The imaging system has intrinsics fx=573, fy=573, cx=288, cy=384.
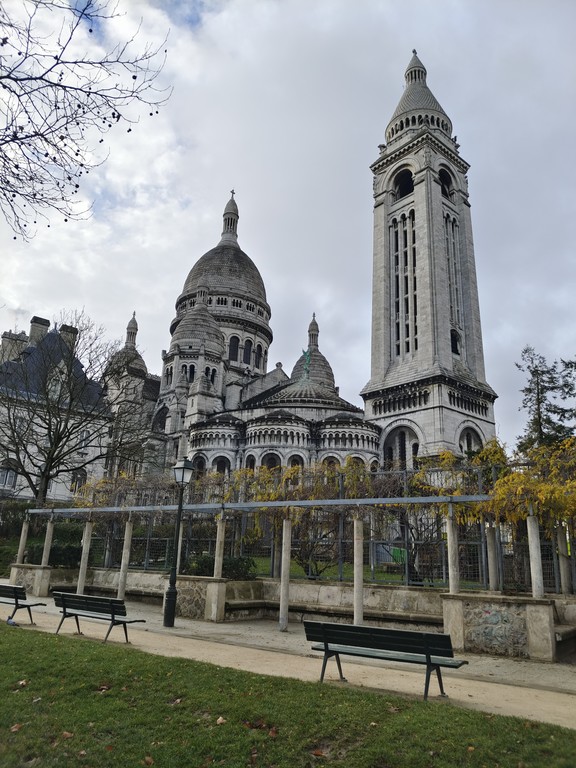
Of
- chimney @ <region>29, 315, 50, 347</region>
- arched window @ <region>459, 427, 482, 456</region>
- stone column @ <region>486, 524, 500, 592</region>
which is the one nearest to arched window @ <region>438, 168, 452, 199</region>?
arched window @ <region>459, 427, 482, 456</region>

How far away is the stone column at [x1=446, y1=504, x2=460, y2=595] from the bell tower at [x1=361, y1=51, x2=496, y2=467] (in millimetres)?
30833

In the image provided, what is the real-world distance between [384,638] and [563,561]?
929cm

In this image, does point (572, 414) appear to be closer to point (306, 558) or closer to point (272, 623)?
point (306, 558)

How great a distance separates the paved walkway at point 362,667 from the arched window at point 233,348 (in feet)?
188

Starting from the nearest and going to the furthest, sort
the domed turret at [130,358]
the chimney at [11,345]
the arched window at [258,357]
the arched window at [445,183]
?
the domed turret at [130,358]
the chimney at [11,345]
the arched window at [445,183]
the arched window at [258,357]

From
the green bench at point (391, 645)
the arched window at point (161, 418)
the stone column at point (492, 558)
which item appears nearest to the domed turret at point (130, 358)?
the arched window at point (161, 418)

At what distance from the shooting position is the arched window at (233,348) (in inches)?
2808

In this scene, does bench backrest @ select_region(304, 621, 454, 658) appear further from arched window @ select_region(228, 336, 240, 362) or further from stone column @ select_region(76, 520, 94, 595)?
arched window @ select_region(228, 336, 240, 362)

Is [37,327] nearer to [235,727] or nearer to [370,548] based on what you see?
[370,548]

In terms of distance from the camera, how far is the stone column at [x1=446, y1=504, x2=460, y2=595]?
1214 cm

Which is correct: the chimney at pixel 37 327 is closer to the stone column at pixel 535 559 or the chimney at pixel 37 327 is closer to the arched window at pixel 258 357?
the arched window at pixel 258 357

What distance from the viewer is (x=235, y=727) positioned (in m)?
6.24

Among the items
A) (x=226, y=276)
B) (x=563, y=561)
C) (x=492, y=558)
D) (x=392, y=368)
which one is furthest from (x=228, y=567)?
(x=226, y=276)

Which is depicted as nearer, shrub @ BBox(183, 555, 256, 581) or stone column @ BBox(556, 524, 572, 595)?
stone column @ BBox(556, 524, 572, 595)
